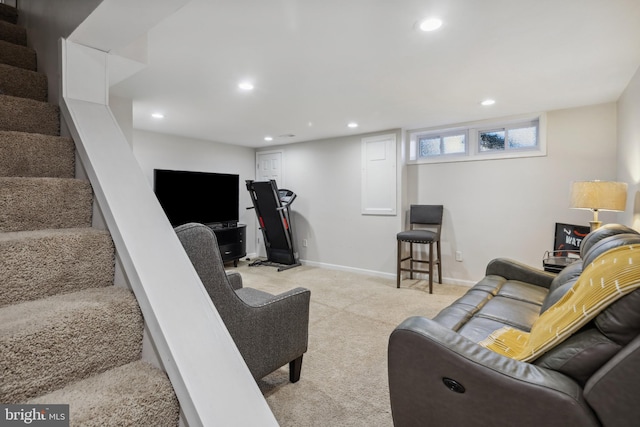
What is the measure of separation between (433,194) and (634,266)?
360cm

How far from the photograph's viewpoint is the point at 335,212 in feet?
17.6

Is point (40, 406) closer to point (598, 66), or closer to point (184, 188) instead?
point (598, 66)

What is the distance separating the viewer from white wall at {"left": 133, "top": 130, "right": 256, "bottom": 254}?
4758mm

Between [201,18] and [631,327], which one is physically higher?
[201,18]

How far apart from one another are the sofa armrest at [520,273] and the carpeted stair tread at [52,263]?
9.65ft

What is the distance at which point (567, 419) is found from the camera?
3.15 ft

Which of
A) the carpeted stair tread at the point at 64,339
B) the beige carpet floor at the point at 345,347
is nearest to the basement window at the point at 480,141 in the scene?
the beige carpet floor at the point at 345,347

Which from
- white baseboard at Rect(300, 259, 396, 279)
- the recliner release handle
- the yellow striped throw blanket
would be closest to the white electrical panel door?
white baseboard at Rect(300, 259, 396, 279)

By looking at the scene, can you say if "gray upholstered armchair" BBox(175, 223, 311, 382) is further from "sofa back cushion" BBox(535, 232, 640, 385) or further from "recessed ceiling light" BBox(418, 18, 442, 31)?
"recessed ceiling light" BBox(418, 18, 442, 31)

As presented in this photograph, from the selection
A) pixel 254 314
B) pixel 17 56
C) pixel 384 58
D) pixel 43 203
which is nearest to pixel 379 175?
pixel 384 58

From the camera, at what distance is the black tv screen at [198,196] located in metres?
4.59

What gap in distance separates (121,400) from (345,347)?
199cm

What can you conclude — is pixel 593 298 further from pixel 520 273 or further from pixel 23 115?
pixel 23 115

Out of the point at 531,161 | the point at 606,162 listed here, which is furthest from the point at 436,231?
the point at 606,162
